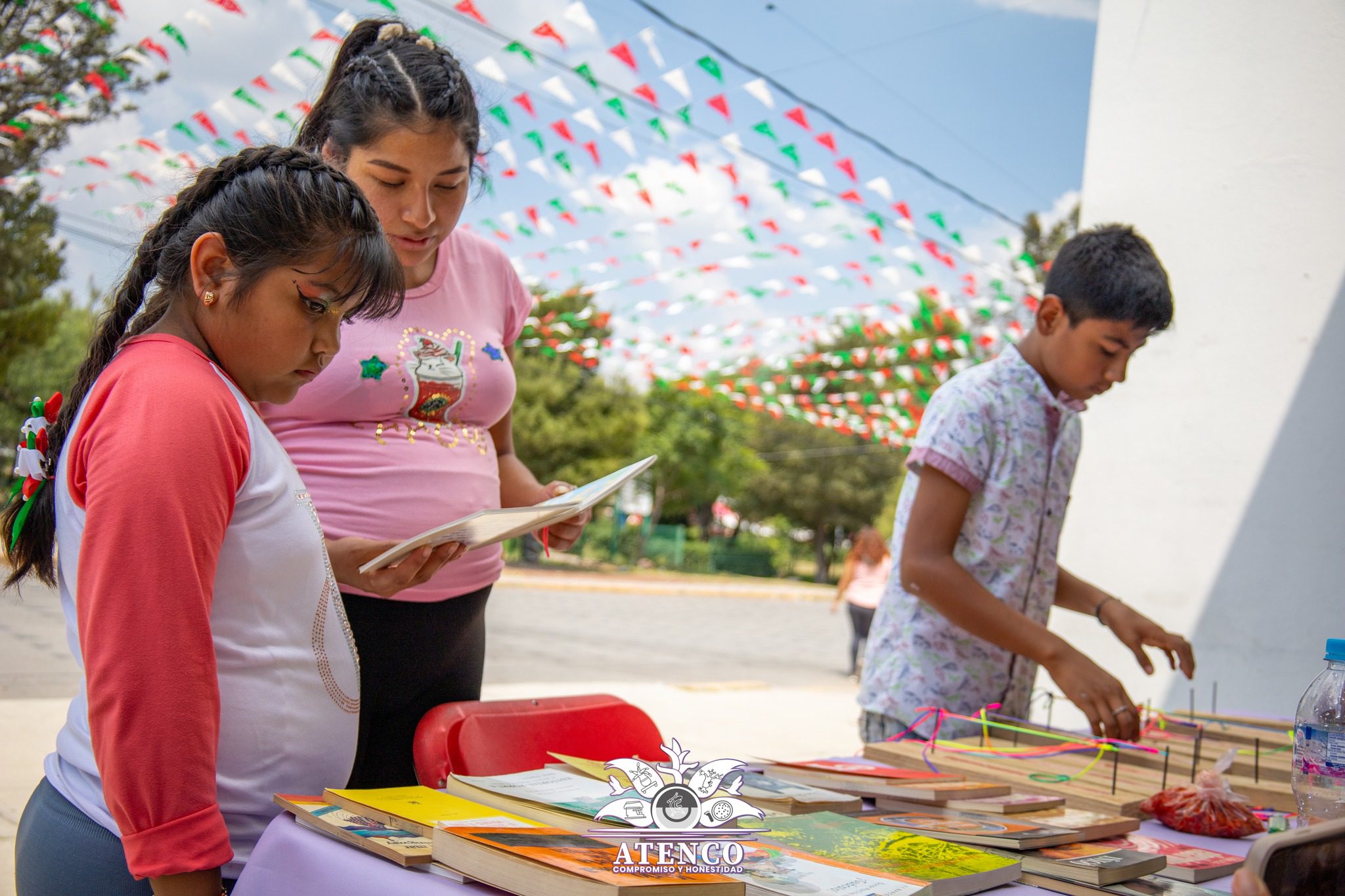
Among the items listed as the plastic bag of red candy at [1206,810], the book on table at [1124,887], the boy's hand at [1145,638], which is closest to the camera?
the book on table at [1124,887]

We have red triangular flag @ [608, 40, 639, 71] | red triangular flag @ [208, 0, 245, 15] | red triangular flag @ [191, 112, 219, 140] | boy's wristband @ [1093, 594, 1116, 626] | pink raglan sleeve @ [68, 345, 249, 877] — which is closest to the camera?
pink raglan sleeve @ [68, 345, 249, 877]

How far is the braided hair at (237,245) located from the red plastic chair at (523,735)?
0.50m

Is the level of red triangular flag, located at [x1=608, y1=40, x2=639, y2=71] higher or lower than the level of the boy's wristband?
higher

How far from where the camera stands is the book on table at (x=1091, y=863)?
1106 millimetres

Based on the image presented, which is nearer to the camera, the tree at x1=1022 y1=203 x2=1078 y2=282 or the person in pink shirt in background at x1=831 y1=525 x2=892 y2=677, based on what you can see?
the person in pink shirt in background at x1=831 y1=525 x2=892 y2=677

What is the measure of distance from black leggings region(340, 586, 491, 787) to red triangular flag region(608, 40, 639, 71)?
5.17 m

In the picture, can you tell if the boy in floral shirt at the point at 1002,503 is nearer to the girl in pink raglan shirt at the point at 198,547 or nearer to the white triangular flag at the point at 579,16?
the girl in pink raglan shirt at the point at 198,547

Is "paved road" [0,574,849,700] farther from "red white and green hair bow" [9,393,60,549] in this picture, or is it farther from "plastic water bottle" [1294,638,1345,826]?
"plastic water bottle" [1294,638,1345,826]

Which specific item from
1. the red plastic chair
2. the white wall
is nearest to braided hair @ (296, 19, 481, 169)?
the red plastic chair

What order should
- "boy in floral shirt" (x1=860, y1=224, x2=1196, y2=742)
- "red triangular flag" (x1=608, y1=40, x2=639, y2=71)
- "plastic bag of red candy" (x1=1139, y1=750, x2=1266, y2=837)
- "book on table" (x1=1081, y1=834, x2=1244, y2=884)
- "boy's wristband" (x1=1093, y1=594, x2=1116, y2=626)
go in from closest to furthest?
"book on table" (x1=1081, y1=834, x2=1244, y2=884) < "plastic bag of red candy" (x1=1139, y1=750, x2=1266, y2=837) < "boy in floral shirt" (x1=860, y1=224, x2=1196, y2=742) < "boy's wristband" (x1=1093, y1=594, x2=1116, y2=626) < "red triangular flag" (x1=608, y1=40, x2=639, y2=71)

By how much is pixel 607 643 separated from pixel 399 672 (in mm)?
10974

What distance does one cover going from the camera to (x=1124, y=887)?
3.66ft

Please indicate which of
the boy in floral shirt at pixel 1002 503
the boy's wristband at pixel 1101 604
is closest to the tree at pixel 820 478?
the boy's wristband at pixel 1101 604

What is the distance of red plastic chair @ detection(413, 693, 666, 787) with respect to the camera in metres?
1.38
